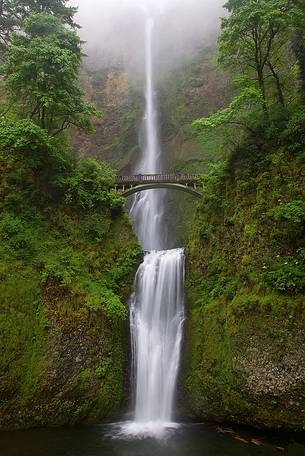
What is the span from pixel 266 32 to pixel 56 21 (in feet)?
31.9

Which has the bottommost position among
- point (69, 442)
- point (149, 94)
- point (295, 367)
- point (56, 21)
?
point (69, 442)

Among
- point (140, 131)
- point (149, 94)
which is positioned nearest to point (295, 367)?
point (140, 131)

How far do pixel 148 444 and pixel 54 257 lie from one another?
6949 mm

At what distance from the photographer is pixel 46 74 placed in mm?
14781

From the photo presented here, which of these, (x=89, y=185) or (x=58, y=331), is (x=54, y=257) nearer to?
(x=58, y=331)

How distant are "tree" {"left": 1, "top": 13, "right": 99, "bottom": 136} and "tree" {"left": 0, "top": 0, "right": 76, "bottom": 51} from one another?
590 cm

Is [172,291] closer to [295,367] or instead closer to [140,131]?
[295,367]

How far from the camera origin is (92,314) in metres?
12.6

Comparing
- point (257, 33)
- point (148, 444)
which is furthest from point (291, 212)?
point (257, 33)

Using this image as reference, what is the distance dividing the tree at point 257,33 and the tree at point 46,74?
6.60 m

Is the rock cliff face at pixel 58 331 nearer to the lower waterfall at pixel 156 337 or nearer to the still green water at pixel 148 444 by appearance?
the lower waterfall at pixel 156 337

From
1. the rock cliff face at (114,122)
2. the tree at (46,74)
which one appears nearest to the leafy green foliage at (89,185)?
the tree at (46,74)

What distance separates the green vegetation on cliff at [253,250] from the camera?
410 inches

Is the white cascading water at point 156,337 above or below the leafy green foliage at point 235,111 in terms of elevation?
below
